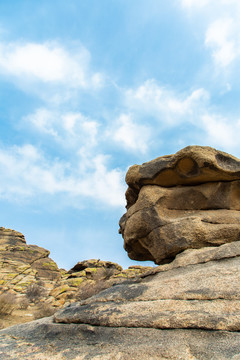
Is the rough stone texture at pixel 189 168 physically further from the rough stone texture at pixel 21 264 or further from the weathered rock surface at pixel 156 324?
the rough stone texture at pixel 21 264

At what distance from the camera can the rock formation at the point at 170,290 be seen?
273 cm

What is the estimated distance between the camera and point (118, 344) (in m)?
2.90

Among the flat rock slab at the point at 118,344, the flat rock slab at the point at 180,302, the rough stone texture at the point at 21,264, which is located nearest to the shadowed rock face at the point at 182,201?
the flat rock slab at the point at 180,302

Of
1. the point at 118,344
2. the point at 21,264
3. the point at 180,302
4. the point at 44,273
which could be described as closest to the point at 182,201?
the point at 180,302

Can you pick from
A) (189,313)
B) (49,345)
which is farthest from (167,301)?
(49,345)

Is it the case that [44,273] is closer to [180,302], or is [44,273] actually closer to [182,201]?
[182,201]

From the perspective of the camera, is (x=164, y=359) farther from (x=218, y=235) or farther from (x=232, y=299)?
(x=218, y=235)

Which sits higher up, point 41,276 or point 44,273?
point 44,273

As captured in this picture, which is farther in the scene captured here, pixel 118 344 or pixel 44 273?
pixel 44 273

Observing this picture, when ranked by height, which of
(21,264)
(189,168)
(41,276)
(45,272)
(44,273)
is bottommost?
(189,168)

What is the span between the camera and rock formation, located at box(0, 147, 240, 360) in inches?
107

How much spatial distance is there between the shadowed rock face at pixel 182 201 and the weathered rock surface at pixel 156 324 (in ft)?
3.55

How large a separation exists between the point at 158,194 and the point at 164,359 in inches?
167

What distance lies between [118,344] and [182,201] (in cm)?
418
